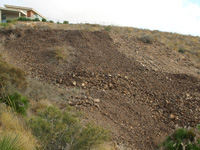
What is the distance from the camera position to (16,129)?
11.6ft

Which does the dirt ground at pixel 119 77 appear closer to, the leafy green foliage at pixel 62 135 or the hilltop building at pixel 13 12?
the leafy green foliage at pixel 62 135

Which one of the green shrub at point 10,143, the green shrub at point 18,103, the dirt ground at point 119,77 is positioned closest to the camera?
the green shrub at point 10,143

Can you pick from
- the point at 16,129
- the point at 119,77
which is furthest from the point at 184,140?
the point at 119,77

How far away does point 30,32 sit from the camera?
1232 cm

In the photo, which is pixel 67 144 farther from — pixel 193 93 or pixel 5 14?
pixel 5 14

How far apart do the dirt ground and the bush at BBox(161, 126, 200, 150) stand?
819mm

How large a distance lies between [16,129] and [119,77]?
5468mm

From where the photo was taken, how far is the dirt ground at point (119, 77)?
6.18 m

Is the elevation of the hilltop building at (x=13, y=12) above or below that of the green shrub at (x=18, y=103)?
above

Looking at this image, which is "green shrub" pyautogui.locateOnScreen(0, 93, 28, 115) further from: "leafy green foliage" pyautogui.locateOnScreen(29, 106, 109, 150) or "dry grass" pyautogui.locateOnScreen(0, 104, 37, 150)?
"leafy green foliage" pyautogui.locateOnScreen(29, 106, 109, 150)

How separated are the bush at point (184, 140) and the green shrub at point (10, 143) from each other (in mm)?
2986

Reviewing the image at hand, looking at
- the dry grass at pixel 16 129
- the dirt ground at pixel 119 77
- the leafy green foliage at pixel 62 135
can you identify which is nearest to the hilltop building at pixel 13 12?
the dirt ground at pixel 119 77

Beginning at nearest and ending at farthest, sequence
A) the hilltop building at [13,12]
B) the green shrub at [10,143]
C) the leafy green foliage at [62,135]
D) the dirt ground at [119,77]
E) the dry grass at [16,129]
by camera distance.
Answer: the green shrub at [10,143] < the dry grass at [16,129] < the leafy green foliage at [62,135] < the dirt ground at [119,77] < the hilltop building at [13,12]

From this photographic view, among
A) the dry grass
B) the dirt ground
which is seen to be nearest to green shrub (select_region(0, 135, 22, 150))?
the dry grass
